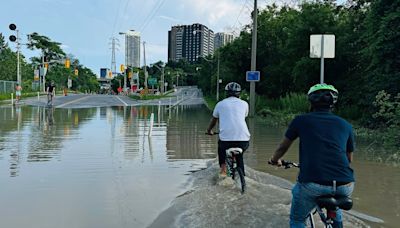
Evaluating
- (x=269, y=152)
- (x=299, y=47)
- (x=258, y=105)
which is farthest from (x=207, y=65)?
(x=269, y=152)

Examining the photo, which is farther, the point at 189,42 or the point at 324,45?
the point at 189,42

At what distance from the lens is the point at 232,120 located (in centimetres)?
742

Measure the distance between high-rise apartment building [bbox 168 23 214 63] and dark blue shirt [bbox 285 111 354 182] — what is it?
10706 centimetres

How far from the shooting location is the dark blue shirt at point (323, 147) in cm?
400

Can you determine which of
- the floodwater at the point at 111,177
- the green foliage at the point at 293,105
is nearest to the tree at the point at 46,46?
the green foliage at the point at 293,105

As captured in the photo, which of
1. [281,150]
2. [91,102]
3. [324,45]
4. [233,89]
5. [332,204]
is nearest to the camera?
[332,204]

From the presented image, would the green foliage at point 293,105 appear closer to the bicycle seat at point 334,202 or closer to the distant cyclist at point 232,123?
the distant cyclist at point 232,123

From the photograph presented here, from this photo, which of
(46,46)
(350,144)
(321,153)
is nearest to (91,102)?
(350,144)

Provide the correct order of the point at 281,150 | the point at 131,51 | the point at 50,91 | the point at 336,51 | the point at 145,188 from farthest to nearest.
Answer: the point at 131,51
the point at 50,91
the point at 336,51
the point at 145,188
the point at 281,150

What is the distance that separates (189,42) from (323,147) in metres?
142

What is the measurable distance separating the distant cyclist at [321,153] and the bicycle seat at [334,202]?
0.04 metres

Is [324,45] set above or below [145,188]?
above

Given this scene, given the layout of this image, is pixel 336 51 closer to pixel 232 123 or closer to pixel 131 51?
pixel 232 123

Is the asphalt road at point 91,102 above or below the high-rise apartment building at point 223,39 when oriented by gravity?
below
